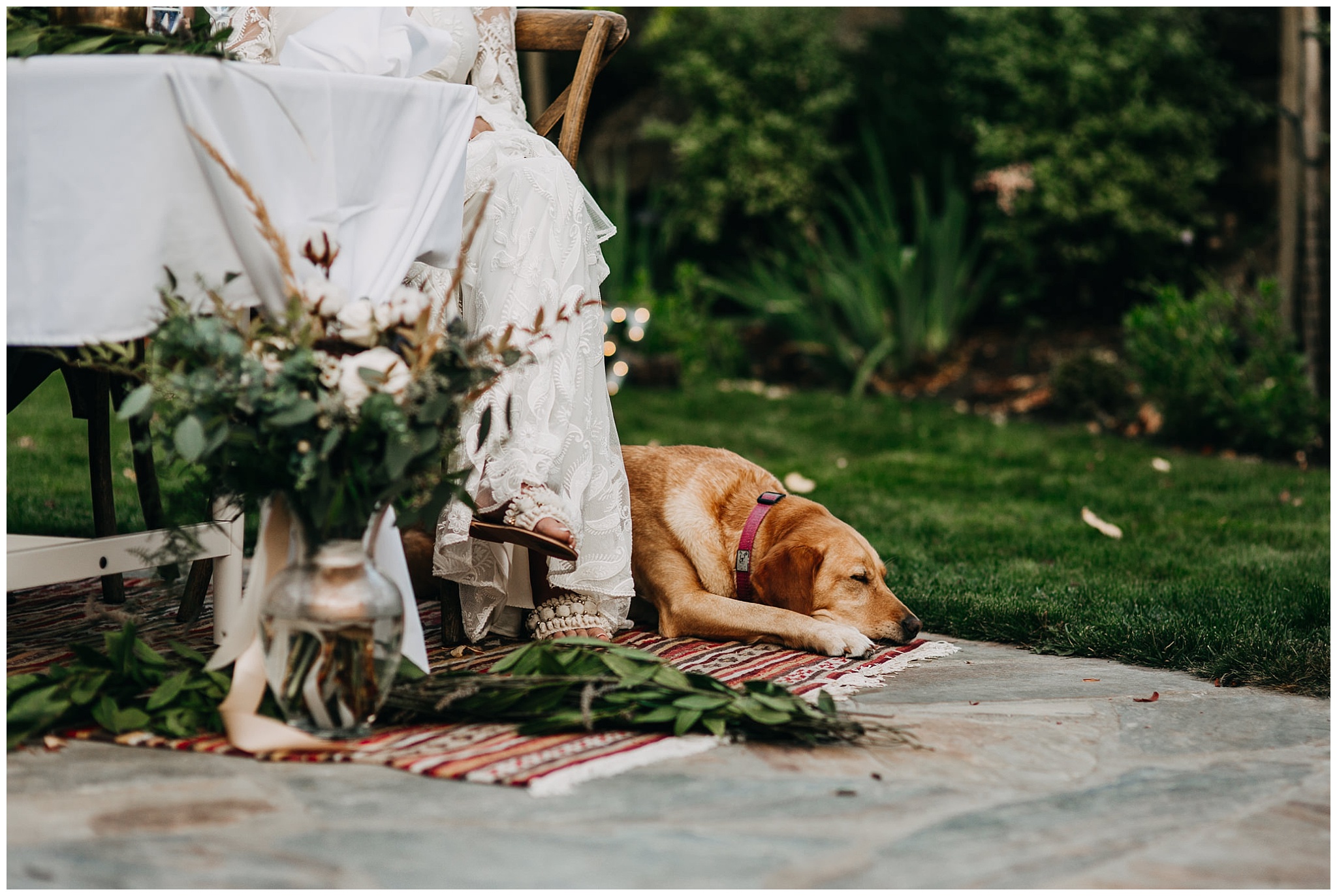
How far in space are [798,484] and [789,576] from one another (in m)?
1.86

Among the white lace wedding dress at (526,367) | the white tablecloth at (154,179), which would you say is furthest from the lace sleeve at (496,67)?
the white tablecloth at (154,179)

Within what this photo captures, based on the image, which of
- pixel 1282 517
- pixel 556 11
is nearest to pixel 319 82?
pixel 556 11

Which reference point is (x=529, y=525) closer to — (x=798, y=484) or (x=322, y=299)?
(x=322, y=299)

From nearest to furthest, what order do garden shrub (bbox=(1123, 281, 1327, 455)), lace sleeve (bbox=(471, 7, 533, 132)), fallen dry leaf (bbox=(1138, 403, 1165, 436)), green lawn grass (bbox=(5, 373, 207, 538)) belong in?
1. lace sleeve (bbox=(471, 7, 533, 132))
2. green lawn grass (bbox=(5, 373, 207, 538))
3. garden shrub (bbox=(1123, 281, 1327, 455))
4. fallen dry leaf (bbox=(1138, 403, 1165, 436))

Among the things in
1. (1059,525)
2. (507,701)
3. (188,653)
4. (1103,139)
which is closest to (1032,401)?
(1103,139)

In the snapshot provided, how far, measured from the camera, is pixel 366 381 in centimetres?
200

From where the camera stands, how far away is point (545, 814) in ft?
6.12

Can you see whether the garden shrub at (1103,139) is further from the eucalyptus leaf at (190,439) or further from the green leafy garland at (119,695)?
the eucalyptus leaf at (190,439)

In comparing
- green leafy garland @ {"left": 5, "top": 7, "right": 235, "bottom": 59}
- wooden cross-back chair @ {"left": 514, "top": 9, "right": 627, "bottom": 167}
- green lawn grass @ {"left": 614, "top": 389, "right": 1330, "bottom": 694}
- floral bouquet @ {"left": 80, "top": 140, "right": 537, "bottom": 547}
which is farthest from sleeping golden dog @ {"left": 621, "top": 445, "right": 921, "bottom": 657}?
green leafy garland @ {"left": 5, "top": 7, "right": 235, "bottom": 59}

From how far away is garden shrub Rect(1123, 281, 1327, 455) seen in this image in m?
6.32

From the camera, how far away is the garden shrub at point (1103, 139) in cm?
851

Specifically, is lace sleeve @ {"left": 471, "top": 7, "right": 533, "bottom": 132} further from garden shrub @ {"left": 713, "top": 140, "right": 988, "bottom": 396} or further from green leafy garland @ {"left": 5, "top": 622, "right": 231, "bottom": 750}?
garden shrub @ {"left": 713, "top": 140, "right": 988, "bottom": 396}

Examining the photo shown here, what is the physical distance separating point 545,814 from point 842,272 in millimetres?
7267

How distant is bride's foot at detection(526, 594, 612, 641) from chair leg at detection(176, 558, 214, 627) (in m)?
0.83
